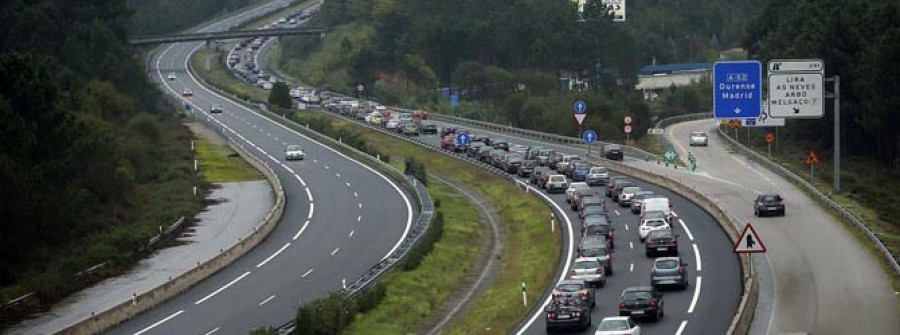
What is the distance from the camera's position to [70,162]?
253 feet

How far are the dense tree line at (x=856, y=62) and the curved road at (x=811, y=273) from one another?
43.7 ft

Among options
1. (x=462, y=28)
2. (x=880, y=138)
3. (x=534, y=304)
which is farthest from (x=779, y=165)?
(x=462, y=28)

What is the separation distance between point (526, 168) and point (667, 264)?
48.4 m

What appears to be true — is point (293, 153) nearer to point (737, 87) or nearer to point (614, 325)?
point (737, 87)

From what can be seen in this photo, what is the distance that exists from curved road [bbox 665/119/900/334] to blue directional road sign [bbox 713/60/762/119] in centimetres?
536

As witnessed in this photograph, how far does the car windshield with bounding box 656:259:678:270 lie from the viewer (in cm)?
5134

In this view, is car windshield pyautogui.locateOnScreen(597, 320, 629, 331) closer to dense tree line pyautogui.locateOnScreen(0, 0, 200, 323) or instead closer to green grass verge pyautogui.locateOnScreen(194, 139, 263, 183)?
dense tree line pyautogui.locateOnScreen(0, 0, 200, 323)

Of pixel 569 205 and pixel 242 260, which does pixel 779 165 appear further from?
pixel 242 260

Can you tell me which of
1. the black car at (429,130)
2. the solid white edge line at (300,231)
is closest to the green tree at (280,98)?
the black car at (429,130)

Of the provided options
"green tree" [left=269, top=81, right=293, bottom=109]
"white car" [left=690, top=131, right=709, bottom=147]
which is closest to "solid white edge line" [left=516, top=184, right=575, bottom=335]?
"white car" [left=690, top=131, right=709, bottom=147]

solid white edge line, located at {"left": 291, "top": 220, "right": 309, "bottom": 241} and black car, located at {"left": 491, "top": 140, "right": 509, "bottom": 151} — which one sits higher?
black car, located at {"left": 491, "top": 140, "right": 509, "bottom": 151}

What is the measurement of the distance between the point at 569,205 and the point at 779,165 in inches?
694

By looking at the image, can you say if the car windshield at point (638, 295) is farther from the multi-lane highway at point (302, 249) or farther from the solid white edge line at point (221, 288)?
the solid white edge line at point (221, 288)

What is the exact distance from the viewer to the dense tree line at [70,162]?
220 feet
